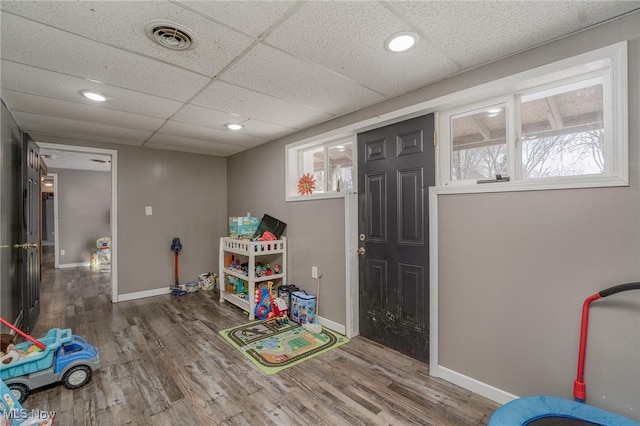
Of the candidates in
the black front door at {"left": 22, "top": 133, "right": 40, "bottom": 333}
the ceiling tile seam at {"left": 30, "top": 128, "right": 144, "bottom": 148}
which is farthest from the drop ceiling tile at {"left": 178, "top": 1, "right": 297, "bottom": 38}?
the ceiling tile seam at {"left": 30, "top": 128, "right": 144, "bottom": 148}

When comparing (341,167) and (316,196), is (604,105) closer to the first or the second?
(341,167)

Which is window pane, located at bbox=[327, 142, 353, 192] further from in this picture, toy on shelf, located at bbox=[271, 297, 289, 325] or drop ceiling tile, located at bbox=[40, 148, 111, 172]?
drop ceiling tile, located at bbox=[40, 148, 111, 172]

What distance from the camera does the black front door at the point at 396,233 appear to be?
7.79 ft

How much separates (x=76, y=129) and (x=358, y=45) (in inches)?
145

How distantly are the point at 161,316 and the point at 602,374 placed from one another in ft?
13.4

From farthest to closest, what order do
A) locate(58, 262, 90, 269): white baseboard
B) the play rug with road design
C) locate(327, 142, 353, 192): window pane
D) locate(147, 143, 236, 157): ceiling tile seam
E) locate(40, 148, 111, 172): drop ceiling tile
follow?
locate(58, 262, 90, 269): white baseboard → locate(40, 148, 111, 172): drop ceiling tile → locate(147, 143, 236, 157): ceiling tile seam → locate(327, 142, 353, 192): window pane → the play rug with road design

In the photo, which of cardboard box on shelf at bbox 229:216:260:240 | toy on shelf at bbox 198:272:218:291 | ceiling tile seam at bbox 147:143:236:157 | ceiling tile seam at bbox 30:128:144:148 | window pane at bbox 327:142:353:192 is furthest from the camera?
toy on shelf at bbox 198:272:218:291

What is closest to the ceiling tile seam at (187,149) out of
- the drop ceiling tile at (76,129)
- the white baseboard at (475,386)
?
the drop ceiling tile at (76,129)

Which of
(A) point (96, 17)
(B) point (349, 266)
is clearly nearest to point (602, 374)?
(B) point (349, 266)

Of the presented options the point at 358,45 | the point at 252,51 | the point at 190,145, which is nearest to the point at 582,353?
the point at 358,45

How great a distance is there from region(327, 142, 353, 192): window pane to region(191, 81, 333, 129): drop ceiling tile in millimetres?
379

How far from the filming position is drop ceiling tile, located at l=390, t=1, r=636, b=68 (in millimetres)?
1404

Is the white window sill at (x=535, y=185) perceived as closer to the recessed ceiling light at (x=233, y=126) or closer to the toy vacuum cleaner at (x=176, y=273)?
the recessed ceiling light at (x=233, y=126)

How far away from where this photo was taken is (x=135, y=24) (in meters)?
1.52
